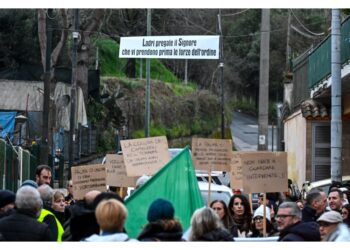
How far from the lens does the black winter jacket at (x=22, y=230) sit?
9109 mm

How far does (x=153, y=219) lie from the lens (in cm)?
829

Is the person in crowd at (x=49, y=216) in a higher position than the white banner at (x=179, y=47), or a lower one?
lower

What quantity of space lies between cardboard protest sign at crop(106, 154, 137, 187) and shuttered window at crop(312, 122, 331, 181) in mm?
17514

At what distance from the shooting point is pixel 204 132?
59500mm

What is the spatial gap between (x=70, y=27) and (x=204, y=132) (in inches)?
732

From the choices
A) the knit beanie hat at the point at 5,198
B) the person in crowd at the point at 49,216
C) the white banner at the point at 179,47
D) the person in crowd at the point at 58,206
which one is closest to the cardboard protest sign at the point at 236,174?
the person in crowd at the point at 58,206

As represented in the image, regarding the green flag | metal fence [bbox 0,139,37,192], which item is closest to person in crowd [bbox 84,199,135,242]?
the green flag

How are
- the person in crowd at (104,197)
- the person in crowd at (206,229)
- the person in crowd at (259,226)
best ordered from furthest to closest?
the person in crowd at (259,226) < the person in crowd at (104,197) < the person in crowd at (206,229)

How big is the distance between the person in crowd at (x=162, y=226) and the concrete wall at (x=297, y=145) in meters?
24.6

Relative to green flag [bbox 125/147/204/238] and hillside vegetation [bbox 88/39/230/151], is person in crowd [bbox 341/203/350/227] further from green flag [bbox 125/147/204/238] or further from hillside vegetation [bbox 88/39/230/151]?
hillside vegetation [bbox 88/39/230/151]

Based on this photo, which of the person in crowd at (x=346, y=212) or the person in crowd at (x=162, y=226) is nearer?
the person in crowd at (x=162, y=226)

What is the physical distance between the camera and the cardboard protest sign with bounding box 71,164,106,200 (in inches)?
535

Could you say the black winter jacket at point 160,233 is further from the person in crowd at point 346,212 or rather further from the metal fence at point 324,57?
the metal fence at point 324,57

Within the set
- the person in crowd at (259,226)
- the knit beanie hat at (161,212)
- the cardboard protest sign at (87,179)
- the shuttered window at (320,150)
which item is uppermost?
the shuttered window at (320,150)
